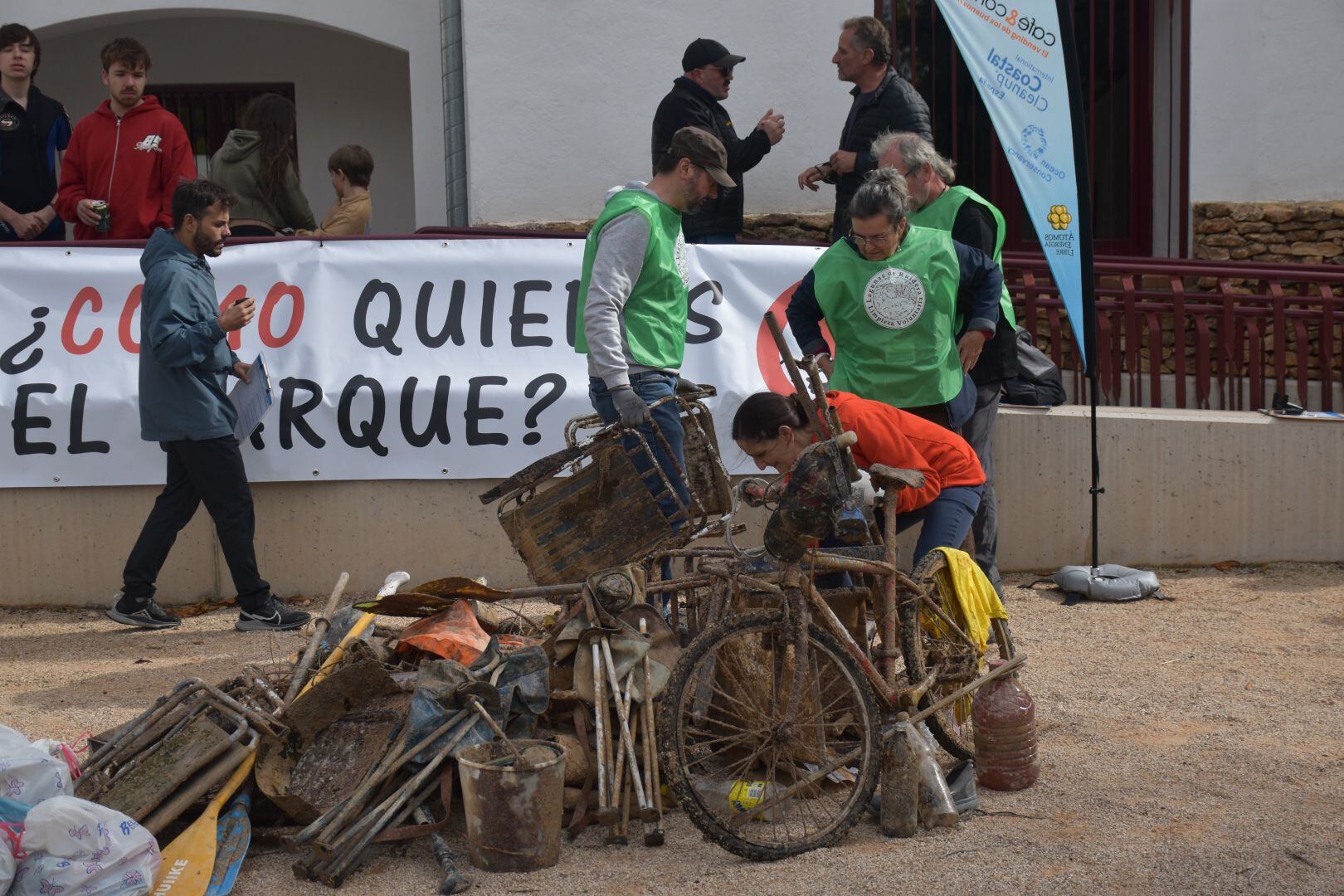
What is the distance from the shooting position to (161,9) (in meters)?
11.0

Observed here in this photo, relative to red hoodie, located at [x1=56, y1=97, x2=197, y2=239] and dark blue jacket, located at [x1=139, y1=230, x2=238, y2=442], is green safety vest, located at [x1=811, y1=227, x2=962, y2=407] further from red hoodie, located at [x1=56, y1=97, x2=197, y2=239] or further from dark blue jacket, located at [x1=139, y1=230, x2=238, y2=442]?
red hoodie, located at [x1=56, y1=97, x2=197, y2=239]

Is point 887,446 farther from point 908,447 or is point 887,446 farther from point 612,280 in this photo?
point 612,280

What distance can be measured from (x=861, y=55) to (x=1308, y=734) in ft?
13.8

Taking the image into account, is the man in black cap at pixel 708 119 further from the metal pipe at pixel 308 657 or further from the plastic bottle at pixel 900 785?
the plastic bottle at pixel 900 785

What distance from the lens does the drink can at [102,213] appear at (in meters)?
8.20

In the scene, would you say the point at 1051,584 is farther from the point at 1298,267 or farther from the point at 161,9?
the point at 161,9

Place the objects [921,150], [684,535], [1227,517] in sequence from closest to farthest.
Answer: [684,535]
[921,150]
[1227,517]

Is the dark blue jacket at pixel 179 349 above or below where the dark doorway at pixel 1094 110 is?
below

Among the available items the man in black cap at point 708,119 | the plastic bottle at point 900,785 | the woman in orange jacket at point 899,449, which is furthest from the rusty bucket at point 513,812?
the man in black cap at point 708,119

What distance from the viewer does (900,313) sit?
604 cm

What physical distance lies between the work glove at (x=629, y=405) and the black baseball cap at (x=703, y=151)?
85 cm

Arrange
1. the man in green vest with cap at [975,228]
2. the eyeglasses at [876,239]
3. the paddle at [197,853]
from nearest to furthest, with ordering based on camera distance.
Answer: the paddle at [197,853]
the eyeglasses at [876,239]
the man in green vest with cap at [975,228]

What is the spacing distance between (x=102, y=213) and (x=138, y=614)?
2.41 m

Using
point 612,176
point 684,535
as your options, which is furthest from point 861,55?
point 684,535
